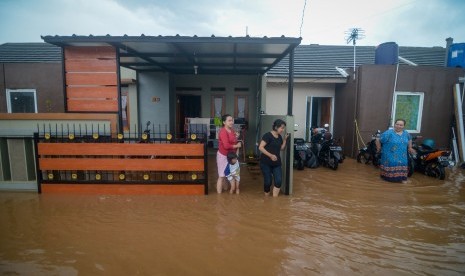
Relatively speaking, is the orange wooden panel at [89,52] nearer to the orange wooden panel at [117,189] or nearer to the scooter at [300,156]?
the orange wooden panel at [117,189]

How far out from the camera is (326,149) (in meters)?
7.88

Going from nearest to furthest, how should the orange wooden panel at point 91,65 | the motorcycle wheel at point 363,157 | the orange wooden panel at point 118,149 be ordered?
1. the orange wooden panel at point 118,149
2. the orange wooden panel at point 91,65
3. the motorcycle wheel at point 363,157

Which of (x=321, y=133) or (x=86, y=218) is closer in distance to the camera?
(x=86, y=218)

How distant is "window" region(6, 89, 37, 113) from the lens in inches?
373

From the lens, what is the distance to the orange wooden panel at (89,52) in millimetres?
5336

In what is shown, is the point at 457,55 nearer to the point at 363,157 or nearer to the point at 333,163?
the point at 363,157

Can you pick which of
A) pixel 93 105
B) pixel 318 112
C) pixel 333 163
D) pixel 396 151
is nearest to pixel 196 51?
pixel 93 105

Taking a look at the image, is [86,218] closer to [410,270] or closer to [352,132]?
[410,270]

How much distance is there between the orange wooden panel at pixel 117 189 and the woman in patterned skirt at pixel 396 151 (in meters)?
4.67

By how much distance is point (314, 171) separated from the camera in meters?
7.33

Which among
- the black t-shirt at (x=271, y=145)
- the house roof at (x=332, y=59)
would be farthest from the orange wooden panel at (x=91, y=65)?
the house roof at (x=332, y=59)

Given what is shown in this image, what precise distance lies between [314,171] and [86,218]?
567 centimetres

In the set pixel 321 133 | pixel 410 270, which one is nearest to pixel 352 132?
pixel 321 133

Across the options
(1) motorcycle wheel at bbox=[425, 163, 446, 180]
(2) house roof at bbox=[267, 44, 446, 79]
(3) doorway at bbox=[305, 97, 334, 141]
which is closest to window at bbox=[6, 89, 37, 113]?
(2) house roof at bbox=[267, 44, 446, 79]
